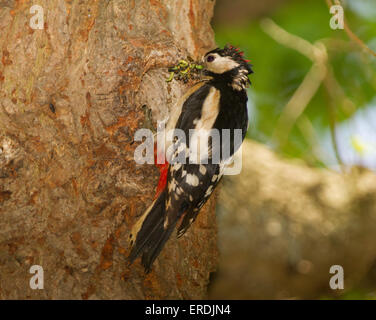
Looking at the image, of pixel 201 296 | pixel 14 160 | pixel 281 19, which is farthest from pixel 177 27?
pixel 281 19

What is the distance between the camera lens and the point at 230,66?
2.36 m

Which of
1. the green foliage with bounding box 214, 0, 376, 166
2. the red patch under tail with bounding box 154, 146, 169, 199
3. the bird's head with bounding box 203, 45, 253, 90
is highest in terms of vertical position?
the green foliage with bounding box 214, 0, 376, 166

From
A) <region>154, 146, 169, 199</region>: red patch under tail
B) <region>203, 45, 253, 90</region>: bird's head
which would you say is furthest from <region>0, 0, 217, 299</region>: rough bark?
<region>203, 45, 253, 90</region>: bird's head

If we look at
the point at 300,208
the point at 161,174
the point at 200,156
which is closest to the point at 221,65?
the point at 200,156

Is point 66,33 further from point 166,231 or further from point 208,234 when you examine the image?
point 208,234

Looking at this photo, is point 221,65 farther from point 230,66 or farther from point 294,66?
point 294,66

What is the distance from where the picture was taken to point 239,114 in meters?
2.27

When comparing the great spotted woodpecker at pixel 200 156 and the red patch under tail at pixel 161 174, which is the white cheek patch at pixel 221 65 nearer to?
the great spotted woodpecker at pixel 200 156

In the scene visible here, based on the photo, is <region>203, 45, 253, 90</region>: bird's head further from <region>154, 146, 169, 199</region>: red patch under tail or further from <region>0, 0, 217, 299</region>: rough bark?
<region>154, 146, 169, 199</region>: red patch under tail

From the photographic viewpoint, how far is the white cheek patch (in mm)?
2311

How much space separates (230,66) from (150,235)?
0.96 m

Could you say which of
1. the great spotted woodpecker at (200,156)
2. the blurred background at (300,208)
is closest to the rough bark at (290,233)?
the blurred background at (300,208)

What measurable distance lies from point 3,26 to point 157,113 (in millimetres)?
811

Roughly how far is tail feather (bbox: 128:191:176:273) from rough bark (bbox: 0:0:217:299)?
9 cm
